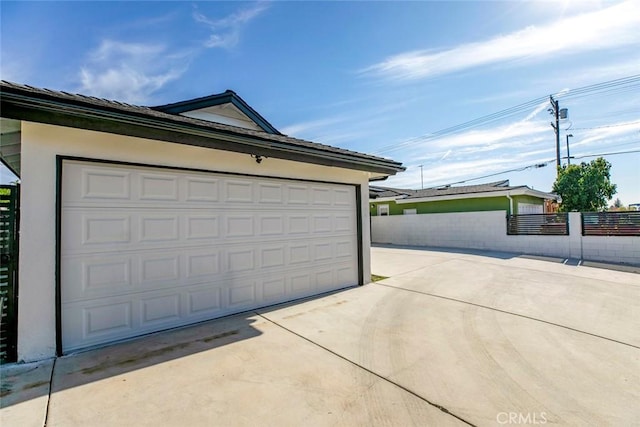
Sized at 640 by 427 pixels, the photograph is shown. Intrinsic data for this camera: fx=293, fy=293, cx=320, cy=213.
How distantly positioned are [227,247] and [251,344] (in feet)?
5.66

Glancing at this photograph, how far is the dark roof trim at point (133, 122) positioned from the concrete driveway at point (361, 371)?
2.65 m

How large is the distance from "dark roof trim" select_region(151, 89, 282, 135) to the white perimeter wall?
10.6 meters

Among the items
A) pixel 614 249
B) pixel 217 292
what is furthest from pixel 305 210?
pixel 614 249

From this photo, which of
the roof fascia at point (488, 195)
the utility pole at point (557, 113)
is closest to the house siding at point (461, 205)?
the roof fascia at point (488, 195)

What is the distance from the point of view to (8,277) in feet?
10.6

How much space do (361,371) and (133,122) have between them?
150 inches

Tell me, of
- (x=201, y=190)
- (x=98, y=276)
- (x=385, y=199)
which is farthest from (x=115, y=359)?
(x=385, y=199)

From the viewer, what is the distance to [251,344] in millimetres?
3707

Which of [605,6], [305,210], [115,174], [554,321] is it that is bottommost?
[554,321]

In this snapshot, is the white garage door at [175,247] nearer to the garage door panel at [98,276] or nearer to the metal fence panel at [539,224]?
the garage door panel at [98,276]

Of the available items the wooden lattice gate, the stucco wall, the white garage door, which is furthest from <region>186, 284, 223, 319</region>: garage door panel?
the wooden lattice gate

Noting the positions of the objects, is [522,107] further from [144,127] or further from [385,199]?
[144,127]

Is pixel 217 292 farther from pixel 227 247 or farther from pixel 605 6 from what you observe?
pixel 605 6

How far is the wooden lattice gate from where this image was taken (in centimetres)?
321
